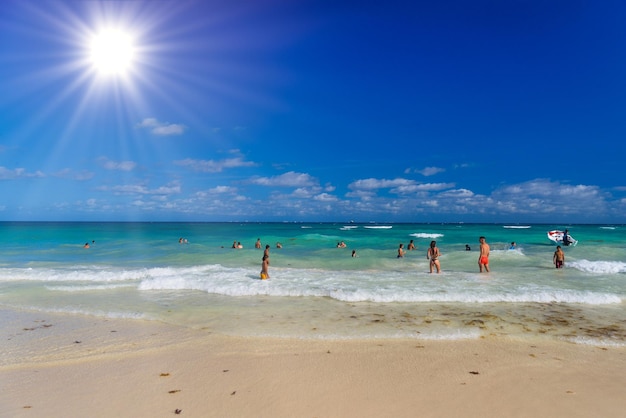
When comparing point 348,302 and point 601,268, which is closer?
point 348,302

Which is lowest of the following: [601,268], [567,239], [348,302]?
[348,302]

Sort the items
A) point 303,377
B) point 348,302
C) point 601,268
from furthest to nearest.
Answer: point 601,268
point 348,302
point 303,377

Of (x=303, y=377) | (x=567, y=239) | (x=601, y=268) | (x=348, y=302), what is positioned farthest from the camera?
(x=567, y=239)

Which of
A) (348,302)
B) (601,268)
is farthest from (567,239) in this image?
(348,302)

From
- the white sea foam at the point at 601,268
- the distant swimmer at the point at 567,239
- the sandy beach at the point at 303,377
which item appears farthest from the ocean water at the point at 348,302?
the distant swimmer at the point at 567,239

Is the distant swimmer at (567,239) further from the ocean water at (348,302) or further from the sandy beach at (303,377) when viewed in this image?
the sandy beach at (303,377)

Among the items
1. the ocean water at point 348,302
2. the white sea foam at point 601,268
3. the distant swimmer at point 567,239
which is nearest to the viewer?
the ocean water at point 348,302

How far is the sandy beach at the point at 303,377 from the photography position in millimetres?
4840

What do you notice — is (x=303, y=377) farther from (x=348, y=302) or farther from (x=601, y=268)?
(x=601, y=268)

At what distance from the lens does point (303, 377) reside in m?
5.79

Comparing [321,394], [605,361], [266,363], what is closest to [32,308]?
[266,363]

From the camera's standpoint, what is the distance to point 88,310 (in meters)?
10.5

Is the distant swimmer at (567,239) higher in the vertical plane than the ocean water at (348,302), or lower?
higher

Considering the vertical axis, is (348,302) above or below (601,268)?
below
